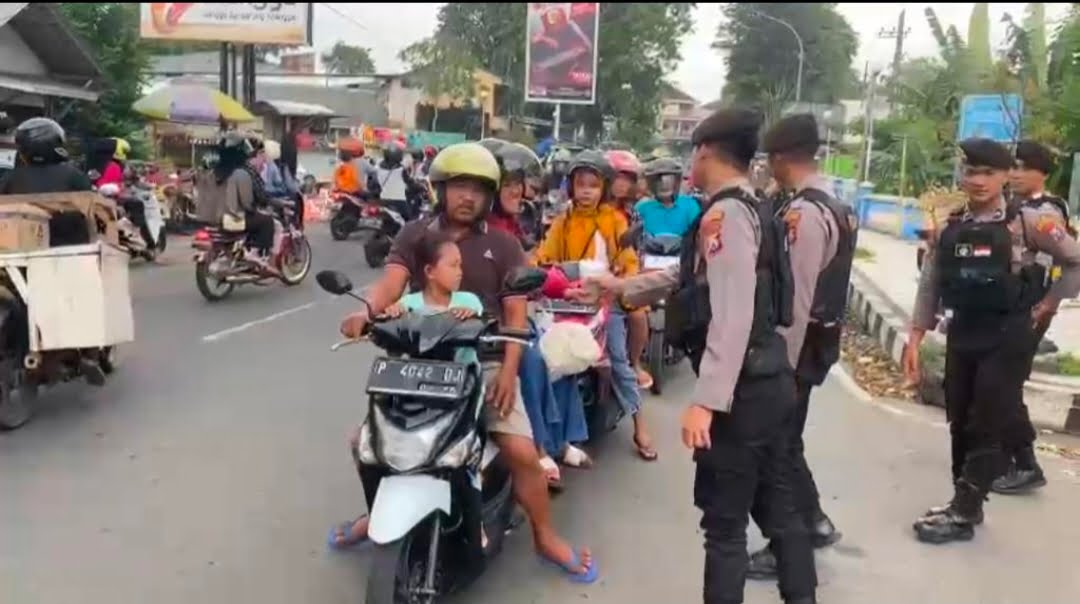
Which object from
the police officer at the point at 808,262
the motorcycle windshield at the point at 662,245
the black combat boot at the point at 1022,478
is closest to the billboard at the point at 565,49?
the motorcycle windshield at the point at 662,245

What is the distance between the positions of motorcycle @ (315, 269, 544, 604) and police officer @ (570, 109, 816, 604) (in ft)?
2.05

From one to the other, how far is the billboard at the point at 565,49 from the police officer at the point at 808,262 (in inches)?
1169

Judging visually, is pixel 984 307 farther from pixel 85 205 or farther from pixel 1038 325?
pixel 85 205

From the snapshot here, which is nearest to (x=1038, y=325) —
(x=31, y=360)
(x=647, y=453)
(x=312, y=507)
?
(x=647, y=453)

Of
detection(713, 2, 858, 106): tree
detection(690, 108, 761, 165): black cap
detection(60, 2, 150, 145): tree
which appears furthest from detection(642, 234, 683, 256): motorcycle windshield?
detection(713, 2, 858, 106): tree

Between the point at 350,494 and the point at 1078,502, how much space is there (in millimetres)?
3372

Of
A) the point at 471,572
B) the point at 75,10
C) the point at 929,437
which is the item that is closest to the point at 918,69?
the point at 75,10

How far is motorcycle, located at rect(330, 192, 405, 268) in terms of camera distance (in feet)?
42.4

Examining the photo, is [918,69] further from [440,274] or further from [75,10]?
[440,274]

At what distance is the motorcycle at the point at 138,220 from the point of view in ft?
36.4

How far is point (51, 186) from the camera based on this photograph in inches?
245

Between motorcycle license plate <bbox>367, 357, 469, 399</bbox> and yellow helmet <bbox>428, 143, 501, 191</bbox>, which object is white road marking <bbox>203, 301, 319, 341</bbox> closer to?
yellow helmet <bbox>428, 143, 501, 191</bbox>

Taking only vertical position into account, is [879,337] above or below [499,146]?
below

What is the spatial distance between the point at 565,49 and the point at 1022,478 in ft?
97.1
